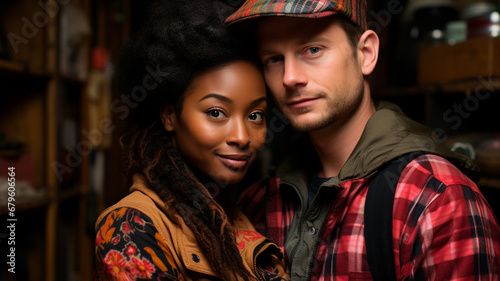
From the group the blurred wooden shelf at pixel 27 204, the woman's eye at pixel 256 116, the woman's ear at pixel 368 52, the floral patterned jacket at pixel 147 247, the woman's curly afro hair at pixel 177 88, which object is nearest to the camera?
the floral patterned jacket at pixel 147 247

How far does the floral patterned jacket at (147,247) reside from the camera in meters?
0.87

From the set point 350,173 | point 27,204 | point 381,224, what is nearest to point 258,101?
point 350,173

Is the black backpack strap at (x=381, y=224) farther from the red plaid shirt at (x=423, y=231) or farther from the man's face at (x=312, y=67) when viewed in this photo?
the man's face at (x=312, y=67)

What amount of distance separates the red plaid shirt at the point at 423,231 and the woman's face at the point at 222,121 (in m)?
0.25

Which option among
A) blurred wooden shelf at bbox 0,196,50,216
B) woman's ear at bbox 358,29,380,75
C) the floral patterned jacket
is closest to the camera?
the floral patterned jacket

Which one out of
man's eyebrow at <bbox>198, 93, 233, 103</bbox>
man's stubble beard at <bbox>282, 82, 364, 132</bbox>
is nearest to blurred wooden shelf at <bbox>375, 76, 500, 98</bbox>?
man's stubble beard at <bbox>282, 82, 364, 132</bbox>

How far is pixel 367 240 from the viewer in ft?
3.19

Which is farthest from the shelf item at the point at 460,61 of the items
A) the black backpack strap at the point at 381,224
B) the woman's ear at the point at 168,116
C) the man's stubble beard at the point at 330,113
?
the woman's ear at the point at 168,116

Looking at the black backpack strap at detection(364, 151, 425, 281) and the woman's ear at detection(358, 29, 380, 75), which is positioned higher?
the woman's ear at detection(358, 29, 380, 75)

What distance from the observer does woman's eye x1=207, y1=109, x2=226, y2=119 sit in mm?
1052

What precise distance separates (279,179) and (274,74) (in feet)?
1.20

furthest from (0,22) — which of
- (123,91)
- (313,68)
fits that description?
(313,68)

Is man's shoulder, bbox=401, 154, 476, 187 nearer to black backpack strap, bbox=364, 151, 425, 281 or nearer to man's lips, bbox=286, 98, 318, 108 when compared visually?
black backpack strap, bbox=364, 151, 425, 281

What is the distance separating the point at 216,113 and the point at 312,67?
305mm
